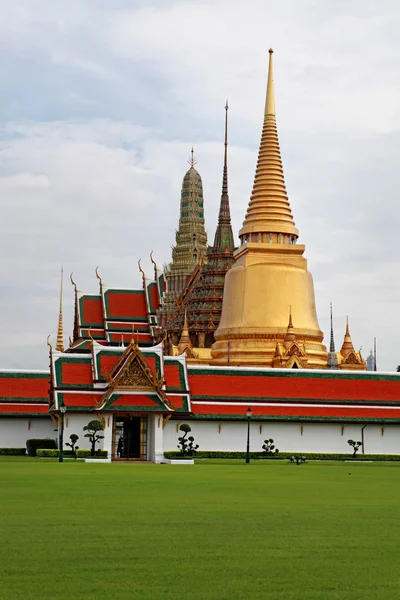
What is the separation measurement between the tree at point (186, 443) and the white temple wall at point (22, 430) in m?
5.28

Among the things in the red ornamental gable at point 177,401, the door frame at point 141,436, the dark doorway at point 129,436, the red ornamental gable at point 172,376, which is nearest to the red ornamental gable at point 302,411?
the red ornamental gable at point 177,401

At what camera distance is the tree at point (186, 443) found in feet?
124

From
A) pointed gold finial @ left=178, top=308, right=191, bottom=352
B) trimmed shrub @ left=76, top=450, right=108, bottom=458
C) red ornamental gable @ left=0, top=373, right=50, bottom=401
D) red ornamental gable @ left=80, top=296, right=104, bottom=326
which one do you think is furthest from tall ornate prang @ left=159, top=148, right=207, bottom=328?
trimmed shrub @ left=76, top=450, right=108, bottom=458

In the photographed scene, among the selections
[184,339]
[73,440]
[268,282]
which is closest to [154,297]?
[184,339]

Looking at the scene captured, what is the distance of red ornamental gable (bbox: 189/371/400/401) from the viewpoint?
134 ft

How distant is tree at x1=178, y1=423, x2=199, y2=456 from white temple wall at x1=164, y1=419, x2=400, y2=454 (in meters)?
0.44

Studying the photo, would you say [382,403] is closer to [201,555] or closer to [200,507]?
[200,507]

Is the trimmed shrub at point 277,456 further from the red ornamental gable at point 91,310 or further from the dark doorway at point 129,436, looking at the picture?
the red ornamental gable at point 91,310

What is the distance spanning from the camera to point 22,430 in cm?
4116

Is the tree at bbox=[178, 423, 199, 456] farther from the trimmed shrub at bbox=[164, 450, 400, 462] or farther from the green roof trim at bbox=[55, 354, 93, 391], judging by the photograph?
the green roof trim at bbox=[55, 354, 93, 391]

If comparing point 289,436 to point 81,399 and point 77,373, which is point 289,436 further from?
point 77,373

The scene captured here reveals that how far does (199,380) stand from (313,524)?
2864 centimetres

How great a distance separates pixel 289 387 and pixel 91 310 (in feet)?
68.0

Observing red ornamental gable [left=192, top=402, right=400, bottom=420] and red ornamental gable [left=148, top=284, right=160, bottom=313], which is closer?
red ornamental gable [left=192, top=402, right=400, bottom=420]
